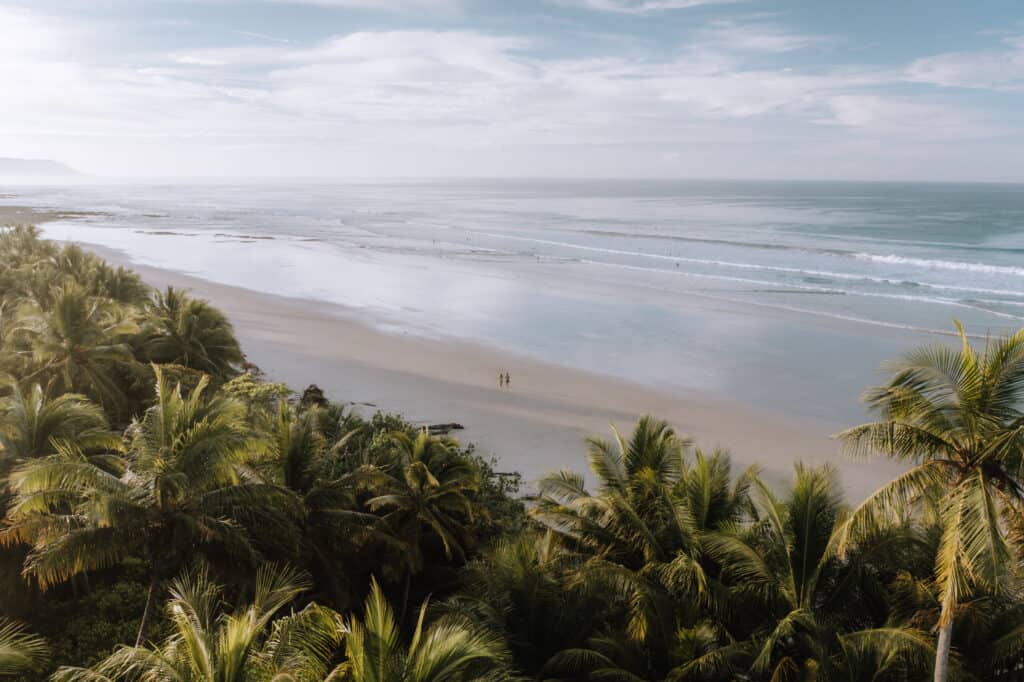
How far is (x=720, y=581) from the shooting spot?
479 inches

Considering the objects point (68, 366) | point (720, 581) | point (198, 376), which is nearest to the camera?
point (720, 581)

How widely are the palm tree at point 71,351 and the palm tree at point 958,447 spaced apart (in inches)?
694

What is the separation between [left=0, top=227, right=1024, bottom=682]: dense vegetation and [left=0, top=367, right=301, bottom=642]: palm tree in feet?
0.13

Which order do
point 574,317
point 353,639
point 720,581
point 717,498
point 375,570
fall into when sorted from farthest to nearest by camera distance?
point 574,317 → point 375,570 → point 717,498 → point 720,581 → point 353,639

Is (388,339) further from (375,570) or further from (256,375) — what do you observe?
(375,570)

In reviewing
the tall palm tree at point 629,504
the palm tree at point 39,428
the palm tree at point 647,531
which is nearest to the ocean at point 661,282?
the tall palm tree at point 629,504

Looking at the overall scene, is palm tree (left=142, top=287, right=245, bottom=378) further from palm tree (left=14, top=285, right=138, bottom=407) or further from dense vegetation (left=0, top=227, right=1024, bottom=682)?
dense vegetation (left=0, top=227, right=1024, bottom=682)

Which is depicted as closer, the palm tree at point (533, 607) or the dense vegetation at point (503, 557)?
the dense vegetation at point (503, 557)

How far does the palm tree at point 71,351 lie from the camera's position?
58.3ft

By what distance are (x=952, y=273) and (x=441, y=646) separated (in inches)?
2291

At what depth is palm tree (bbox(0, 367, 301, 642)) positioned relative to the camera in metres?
10.4

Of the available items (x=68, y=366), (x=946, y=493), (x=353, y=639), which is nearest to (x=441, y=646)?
(x=353, y=639)

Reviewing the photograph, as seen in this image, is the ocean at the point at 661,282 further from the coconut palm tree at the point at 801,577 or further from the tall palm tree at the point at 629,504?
the coconut palm tree at the point at 801,577

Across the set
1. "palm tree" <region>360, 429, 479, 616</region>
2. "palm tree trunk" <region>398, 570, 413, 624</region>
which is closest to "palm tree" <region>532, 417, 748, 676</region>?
"palm tree" <region>360, 429, 479, 616</region>
